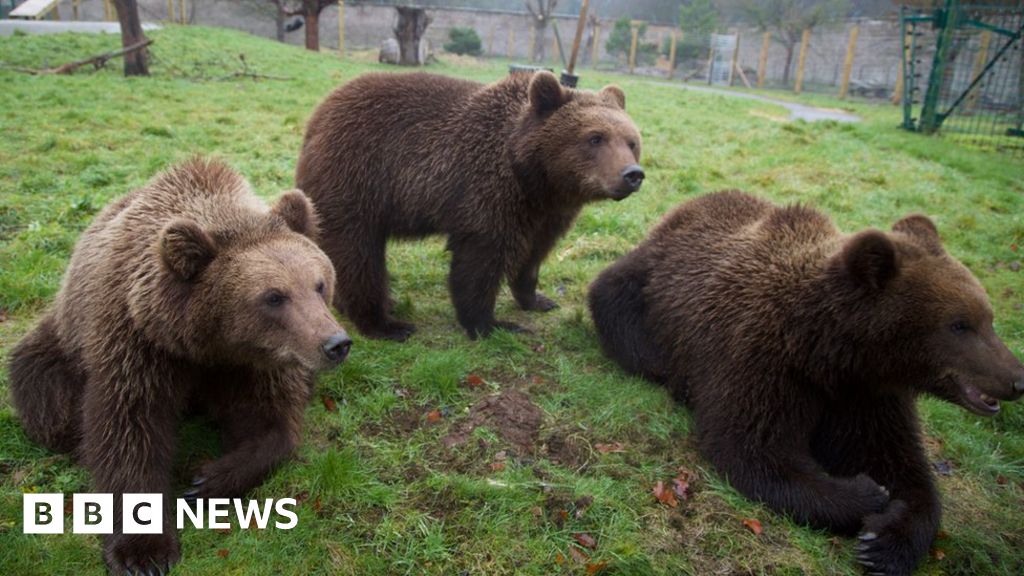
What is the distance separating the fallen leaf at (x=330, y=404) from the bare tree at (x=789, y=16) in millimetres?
40366

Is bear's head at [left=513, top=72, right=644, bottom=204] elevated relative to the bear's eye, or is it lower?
elevated

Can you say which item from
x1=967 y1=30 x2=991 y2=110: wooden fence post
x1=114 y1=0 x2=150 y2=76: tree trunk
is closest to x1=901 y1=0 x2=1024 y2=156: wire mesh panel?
x1=967 y1=30 x2=991 y2=110: wooden fence post

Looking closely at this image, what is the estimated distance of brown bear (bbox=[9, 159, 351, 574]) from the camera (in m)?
3.70

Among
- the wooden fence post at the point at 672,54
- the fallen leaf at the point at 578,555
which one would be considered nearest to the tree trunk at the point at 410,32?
the wooden fence post at the point at 672,54

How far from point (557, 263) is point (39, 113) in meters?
10.1

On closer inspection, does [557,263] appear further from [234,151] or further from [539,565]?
[234,151]

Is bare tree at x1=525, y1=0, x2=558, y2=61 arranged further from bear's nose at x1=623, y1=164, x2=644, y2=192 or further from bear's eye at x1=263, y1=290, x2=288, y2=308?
bear's eye at x1=263, y1=290, x2=288, y2=308

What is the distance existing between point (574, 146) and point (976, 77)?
1512cm

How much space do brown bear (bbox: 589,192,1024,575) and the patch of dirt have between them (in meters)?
1.09

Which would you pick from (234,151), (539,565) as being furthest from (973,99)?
(539,565)

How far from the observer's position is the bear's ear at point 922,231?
169 inches

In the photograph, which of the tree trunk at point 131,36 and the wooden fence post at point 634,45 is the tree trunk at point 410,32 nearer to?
the tree trunk at point 131,36

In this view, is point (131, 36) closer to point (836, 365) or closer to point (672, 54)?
point (836, 365)

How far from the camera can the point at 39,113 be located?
12.5 meters
